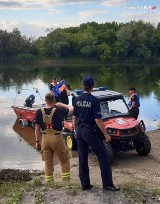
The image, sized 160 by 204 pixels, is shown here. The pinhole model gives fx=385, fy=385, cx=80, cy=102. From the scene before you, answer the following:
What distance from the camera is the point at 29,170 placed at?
1088cm

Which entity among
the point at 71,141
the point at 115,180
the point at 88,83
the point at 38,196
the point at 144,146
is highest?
the point at 88,83

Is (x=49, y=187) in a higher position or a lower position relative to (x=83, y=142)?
lower

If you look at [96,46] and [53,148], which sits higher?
[53,148]

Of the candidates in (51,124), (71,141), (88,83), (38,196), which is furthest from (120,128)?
(38,196)

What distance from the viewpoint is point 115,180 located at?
28.0 ft

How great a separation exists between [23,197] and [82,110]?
179cm

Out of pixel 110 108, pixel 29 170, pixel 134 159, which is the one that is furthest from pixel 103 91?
pixel 29 170

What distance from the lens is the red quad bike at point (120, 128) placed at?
10.7 metres

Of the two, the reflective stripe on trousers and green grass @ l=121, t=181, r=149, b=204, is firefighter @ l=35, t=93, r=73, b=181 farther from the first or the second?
green grass @ l=121, t=181, r=149, b=204

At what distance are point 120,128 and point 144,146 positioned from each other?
3.75ft

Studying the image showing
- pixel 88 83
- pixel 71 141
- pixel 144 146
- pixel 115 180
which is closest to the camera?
pixel 88 83

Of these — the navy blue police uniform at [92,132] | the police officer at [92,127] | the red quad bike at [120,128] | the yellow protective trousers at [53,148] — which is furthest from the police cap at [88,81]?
the red quad bike at [120,128]

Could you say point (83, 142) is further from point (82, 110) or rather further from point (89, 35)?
point (89, 35)

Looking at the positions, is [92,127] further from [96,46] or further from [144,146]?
[96,46]
